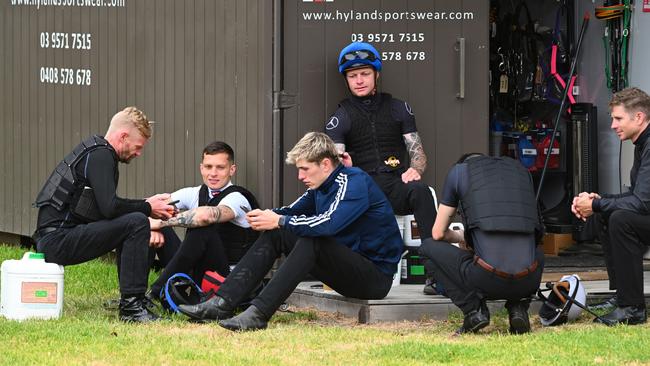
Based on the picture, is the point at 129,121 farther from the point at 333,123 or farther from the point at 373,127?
the point at 373,127

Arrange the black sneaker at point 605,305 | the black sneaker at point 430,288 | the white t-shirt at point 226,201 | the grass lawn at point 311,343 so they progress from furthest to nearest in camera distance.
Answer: the white t-shirt at point 226,201 → the black sneaker at point 430,288 → the black sneaker at point 605,305 → the grass lawn at point 311,343

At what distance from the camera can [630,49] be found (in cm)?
1132

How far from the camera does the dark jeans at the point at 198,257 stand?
8938 millimetres

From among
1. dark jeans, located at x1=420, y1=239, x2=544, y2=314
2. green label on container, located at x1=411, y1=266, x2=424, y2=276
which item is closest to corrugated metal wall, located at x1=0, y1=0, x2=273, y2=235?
green label on container, located at x1=411, y1=266, x2=424, y2=276

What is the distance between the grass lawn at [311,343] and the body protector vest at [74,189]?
67 centimetres

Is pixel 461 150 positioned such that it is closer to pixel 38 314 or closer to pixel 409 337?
pixel 409 337

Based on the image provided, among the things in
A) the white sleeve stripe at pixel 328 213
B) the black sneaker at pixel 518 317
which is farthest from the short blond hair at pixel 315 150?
the black sneaker at pixel 518 317

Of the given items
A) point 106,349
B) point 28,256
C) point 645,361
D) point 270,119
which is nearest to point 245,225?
point 270,119

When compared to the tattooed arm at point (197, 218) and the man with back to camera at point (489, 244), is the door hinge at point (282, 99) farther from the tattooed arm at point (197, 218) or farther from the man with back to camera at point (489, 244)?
the man with back to camera at point (489, 244)

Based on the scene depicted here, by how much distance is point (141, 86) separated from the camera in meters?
10.8

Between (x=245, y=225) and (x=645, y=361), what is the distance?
10.7 feet

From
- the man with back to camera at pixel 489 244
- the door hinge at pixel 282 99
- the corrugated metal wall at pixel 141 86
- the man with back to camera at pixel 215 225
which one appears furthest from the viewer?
the corrugated metal wall at pixel 141 86

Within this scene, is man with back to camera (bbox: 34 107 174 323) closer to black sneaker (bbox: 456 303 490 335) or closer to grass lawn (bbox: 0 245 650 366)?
grass lawn (bbox: 0 245 650 366)

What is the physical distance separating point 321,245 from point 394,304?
69 cm
